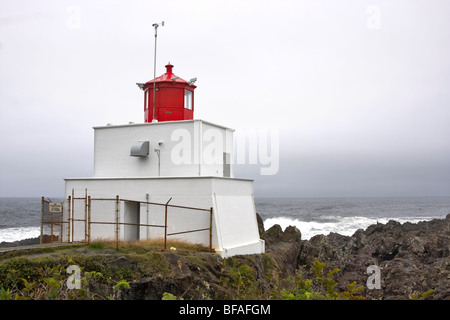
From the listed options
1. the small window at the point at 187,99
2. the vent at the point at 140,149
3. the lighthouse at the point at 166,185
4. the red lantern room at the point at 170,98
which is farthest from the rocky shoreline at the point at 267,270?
the small window at the point at 187,99

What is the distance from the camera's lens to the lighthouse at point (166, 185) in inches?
572

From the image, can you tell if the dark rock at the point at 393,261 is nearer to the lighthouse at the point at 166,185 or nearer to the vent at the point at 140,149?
the lighthouse at the point at 166,185

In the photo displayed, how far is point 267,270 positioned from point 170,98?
680cm

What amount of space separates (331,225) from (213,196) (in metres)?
40.7

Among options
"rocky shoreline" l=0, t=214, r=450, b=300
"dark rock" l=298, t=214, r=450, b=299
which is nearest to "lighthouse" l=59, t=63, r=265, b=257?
"rocky shoreline" l=0, t=214, r=450, b=300

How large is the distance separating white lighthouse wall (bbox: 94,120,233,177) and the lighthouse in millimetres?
33

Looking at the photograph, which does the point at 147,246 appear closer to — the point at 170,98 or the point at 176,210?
the point at 176,210

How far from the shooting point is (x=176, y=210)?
14.7 m

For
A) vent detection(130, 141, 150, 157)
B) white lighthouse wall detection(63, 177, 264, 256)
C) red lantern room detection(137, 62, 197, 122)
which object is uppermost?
red lantern room detection(137, 62, 197, 122)

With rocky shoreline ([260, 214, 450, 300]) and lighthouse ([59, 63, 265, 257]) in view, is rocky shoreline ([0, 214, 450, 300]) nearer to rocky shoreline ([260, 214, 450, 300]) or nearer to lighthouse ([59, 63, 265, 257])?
rocky shoreline ([260, 214, 450, 300])

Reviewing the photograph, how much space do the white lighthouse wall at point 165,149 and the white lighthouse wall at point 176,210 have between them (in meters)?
1.00

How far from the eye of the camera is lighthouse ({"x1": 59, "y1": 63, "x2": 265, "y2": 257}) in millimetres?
14523

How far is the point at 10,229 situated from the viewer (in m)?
43.0

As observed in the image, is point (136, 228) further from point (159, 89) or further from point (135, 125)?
point (159, 89)
